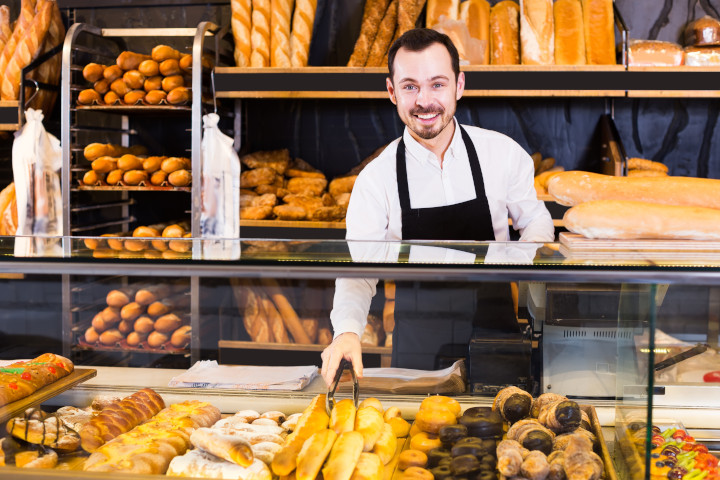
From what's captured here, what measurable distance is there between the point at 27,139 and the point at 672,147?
9.76 ft

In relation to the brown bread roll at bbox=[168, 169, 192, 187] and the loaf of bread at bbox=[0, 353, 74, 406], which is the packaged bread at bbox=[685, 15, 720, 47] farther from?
the loaf of bread at bbox=[0, 353, 74, 406]

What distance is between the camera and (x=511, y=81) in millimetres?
2863

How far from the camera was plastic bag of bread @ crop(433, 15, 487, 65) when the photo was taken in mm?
2980

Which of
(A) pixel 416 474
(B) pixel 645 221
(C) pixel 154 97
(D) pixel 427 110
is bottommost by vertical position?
(A) pixel 416 474

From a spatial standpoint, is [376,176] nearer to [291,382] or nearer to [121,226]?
[291,382]

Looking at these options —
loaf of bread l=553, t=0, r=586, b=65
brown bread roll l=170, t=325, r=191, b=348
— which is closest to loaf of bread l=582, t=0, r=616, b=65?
loaf of bread l=553, t=0, r=586, b=65

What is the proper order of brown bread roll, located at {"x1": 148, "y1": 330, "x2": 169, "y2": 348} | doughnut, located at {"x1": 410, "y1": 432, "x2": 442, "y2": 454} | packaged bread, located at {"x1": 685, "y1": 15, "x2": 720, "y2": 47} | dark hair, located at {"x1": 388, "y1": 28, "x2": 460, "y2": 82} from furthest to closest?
1. packaged bread, located at {"x1": 685, "y1": 15, "x2": 720, "y2": 47}
2. dark hair, located at {"x1": 388, "y1": 28, "x2": 460, "y2": 82}
3. brown bread roll, located at {"x1": 148, "y1": 330, "x2": 169, "y2": 348}
4. doughnut, located at {"x1": 410, "y1": 432, "x2": 442, "y2": 454}

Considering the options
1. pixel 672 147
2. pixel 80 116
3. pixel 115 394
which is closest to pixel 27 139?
pixel 80 116

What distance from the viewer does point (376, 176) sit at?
2146 mm

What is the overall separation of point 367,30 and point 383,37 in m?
0.10

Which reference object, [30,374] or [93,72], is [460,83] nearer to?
[30,374]

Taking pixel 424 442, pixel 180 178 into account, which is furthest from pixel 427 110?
pixel 180 178

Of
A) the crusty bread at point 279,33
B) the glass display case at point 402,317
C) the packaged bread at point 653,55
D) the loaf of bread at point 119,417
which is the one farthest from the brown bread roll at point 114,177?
the packaged bread at point 653,55

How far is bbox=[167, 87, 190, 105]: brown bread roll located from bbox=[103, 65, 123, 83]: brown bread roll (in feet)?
0.96
